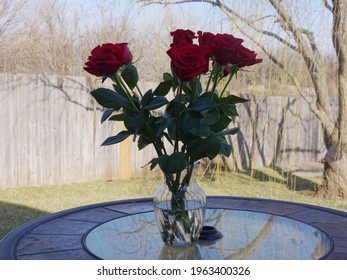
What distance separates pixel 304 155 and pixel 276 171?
128 centimetres

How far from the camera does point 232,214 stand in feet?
4.84

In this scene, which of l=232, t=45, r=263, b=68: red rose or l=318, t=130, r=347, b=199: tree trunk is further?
l=318, t=130, r=347, b=199: tree trunk

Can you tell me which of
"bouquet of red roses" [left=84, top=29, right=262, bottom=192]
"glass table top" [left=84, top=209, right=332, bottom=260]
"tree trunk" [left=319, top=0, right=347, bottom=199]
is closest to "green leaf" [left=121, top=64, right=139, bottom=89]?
"bouquet of red roses" [left=84, top=29, right=262, bottom=192]

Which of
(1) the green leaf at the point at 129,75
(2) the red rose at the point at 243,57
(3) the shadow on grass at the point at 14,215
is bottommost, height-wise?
(3) the shadow on grass at the point at 14,215

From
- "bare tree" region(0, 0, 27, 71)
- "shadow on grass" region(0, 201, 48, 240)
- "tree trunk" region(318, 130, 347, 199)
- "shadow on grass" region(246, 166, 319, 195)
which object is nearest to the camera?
"shadow on grass" region(0, 201, 48, 240)

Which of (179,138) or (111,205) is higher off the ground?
(179,138)

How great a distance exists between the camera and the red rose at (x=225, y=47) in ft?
3.20

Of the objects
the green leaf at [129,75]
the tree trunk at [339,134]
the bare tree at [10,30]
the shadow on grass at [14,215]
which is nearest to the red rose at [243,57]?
the green leaf at [129,75]

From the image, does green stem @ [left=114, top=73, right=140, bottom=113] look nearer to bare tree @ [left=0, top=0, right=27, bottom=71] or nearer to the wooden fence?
the wooden fence

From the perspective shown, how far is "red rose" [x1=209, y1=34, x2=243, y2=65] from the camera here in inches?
38.4

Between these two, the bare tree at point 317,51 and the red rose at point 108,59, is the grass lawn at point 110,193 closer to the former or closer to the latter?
the bare tree at point 317,51

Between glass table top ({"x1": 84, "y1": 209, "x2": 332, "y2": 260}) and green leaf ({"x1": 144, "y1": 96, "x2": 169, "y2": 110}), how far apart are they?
371 millimetres

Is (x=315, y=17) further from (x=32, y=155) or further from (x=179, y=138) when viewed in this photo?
(x=32, y=155)
